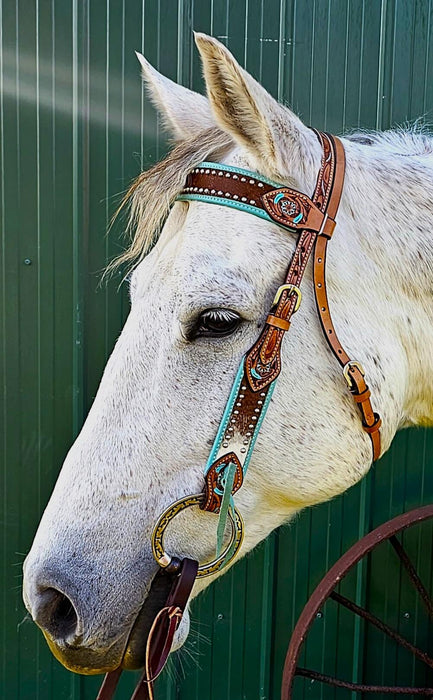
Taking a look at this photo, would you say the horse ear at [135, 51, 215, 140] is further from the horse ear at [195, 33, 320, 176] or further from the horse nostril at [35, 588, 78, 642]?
the horse nostril at [35, 588, 78, 642]

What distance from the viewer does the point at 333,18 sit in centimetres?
237

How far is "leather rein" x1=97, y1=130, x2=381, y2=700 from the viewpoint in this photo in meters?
1.10

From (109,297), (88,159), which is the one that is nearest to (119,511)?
(109,297)

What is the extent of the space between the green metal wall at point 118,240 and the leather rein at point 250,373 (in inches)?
51.5

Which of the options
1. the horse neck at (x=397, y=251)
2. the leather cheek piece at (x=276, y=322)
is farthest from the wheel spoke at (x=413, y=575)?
the leather cheek piece at (x=276, y=322)

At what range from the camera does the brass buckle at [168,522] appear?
1092mm

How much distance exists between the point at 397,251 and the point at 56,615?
837 mm

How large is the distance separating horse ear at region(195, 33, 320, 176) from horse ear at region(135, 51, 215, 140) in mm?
223

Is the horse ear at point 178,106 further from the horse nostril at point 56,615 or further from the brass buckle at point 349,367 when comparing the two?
the horse nostril at point 56,615

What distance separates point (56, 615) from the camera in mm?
1083

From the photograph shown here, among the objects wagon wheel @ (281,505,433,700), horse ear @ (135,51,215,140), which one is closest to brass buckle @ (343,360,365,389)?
horse ear @ (135,51,215,140)

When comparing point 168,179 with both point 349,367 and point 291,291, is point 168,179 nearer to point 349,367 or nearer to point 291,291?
point 291,291

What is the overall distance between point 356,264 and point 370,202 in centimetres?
12

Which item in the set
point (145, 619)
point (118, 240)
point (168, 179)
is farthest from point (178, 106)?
point (118, 240)
